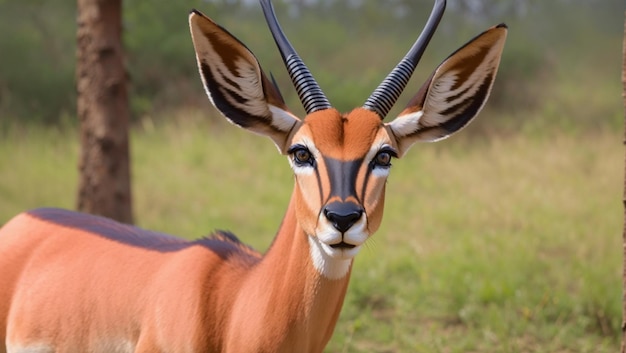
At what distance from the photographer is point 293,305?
3.62 metres

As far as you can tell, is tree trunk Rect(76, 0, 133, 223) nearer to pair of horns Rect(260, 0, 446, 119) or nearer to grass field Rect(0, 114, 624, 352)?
grass field Rect(0, 114, 624, 352)

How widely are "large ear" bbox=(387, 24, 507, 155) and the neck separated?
593mm

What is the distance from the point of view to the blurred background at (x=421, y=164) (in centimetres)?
697

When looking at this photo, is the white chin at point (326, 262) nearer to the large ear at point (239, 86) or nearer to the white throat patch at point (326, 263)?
the white throat patch at point (326, 263)

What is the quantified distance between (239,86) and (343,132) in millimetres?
510

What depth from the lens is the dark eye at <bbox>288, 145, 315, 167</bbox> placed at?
3.48 metres

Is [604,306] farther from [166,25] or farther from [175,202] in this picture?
[166,25]

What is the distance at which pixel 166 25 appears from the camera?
56.1 feet

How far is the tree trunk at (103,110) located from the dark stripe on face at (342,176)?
14.7 feet

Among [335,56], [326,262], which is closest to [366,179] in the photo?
→ [326,262]

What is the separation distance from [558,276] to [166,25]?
37.0ft

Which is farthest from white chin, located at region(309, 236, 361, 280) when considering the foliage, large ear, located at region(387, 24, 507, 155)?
the foliage

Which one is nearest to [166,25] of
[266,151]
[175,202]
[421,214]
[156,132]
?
[156,132]

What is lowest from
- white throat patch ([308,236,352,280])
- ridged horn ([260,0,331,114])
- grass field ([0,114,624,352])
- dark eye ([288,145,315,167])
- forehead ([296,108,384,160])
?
grass field ([0,114,624,352])
